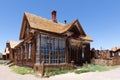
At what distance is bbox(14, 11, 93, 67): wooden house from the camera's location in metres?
20.1

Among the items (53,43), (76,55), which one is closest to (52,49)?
(53,43)

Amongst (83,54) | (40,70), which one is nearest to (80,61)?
(83,54)

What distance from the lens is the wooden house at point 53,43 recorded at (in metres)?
20.1

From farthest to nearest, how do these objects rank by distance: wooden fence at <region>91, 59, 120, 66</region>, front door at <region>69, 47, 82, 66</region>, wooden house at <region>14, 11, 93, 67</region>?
wooden fence at <region>91, 59, 120, 66</region>
front door at <region>69, 47, 82, 66</region>
wooden house at <region>14, 11, 93, 67</region>

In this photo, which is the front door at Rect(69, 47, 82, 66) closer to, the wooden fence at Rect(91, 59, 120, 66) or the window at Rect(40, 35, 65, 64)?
the window at Rect(40, 35, 65, 64)

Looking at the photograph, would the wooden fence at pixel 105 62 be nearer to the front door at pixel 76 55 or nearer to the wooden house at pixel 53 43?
the wooden house at pixel 53 43

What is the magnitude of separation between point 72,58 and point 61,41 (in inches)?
136

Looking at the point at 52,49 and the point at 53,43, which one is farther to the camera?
the point at 53,43

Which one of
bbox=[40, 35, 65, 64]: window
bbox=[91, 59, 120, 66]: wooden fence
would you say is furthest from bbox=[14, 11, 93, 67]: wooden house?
bbox=[91, 59, 120, 66]: wooden fence

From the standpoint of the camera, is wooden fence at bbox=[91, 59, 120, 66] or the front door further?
wooden fence at bbox=[91, 59, 120, 66]

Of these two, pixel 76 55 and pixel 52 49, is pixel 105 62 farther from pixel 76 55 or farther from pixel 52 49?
pixel 52 49

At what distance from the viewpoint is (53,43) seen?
20.9m

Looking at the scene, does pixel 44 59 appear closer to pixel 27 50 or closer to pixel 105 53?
pixel 27 50

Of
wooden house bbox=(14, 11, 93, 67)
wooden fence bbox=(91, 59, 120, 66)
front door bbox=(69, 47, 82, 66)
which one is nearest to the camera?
wooden house bbox=(14, 11, 93, 67)
